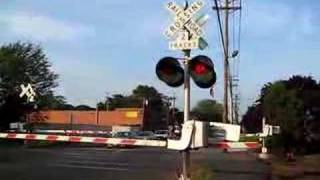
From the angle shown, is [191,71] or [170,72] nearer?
[191,71]

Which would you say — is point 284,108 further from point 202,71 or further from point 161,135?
point 161,135

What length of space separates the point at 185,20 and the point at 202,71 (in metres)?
1.00

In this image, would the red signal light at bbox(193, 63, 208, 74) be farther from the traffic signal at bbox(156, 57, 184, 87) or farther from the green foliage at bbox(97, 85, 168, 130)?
the green foliage at bbox(97, 85, 168, 130)

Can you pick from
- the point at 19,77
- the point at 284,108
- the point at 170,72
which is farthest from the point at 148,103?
the point at 170,72

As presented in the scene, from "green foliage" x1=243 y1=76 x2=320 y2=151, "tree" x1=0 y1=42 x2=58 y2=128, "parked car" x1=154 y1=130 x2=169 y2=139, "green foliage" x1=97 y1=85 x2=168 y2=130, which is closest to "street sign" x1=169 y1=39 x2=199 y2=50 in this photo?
"green foliage" x1=243 y1=76 x2=320 y2=151

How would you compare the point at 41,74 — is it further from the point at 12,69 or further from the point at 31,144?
the point at 31,144

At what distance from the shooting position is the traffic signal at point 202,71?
44.4 ft

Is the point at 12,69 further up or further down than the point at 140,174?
further up

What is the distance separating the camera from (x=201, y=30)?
13.7 metres

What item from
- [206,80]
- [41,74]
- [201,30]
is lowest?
[206,80]

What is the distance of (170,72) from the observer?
45.8ft

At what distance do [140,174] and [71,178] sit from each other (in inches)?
134

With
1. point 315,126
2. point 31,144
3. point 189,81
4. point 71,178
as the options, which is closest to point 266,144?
point 315,126

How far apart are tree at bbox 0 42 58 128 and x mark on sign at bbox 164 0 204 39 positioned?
45.6m
